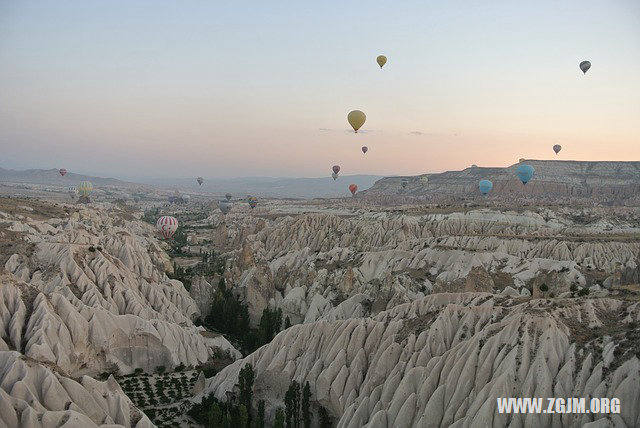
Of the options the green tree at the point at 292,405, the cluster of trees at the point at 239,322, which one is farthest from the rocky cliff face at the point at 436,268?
the green tree at the point at 292,405

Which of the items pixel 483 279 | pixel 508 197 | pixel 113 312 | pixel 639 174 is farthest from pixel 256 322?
pixel 639 174

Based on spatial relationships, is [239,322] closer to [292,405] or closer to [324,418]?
[292,405]

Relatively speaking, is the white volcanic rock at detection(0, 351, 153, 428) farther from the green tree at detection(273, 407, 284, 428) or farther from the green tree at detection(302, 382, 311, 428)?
the green tree at detection(302, 382, 311, 428)

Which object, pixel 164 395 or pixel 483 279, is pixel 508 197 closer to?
pixel 483 279

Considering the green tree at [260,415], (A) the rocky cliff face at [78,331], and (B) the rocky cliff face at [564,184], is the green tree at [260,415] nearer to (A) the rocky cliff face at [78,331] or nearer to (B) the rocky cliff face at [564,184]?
(A) the rocky cliff face at [78,331]

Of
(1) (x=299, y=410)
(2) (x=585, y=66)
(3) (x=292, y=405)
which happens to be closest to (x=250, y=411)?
(3) (x=292, y=405)

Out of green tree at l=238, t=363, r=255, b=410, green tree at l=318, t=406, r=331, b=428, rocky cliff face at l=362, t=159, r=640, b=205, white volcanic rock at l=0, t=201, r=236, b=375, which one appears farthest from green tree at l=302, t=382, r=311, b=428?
rocky cliff face at l=362, t=159, r=640, b=205
